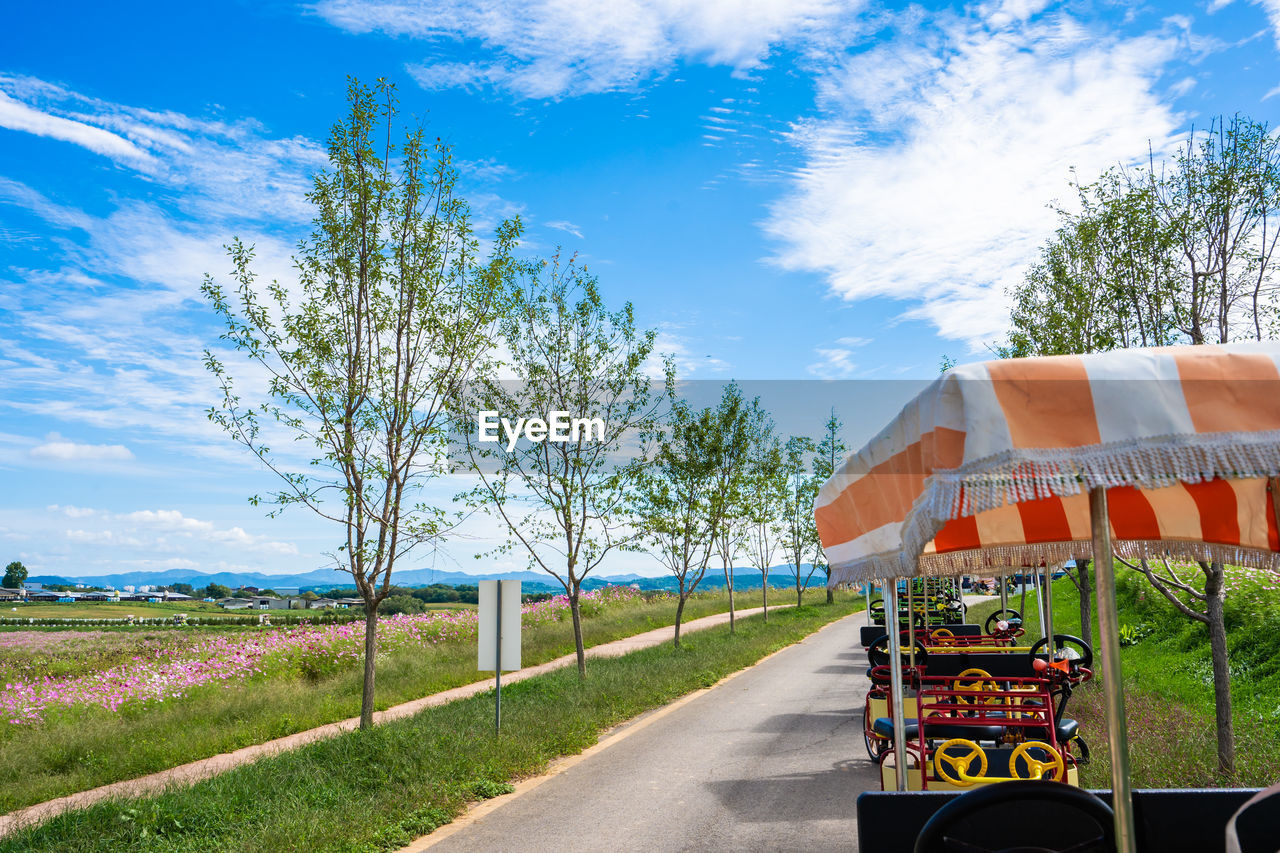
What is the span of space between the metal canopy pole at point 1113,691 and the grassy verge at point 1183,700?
3.70 metres

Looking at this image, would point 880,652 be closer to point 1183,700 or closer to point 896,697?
point 896,697

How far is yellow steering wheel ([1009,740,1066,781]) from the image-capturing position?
5938 millimetres

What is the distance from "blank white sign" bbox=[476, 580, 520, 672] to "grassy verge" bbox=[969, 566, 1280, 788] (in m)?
6.66

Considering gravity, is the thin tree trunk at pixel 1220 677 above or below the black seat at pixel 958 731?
above

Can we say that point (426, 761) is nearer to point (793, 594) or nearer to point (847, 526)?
point (847, 526)

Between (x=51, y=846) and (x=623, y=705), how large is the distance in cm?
826

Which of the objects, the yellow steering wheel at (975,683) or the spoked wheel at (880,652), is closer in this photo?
the yellow steering wheel at (975,683)

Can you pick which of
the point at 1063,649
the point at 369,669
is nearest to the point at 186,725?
the point at 369,669

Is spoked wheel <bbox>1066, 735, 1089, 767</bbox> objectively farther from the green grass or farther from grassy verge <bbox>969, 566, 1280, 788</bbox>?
the green grass

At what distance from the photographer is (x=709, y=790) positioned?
28.2 ft

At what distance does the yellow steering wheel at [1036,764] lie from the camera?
19.5 feet

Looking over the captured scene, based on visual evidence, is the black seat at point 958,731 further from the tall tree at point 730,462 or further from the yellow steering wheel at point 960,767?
the tall tree at point 730,462

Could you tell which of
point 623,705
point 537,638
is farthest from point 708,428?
point 623,705

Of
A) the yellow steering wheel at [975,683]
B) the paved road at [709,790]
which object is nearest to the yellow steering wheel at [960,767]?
the paved road at [709,790]
